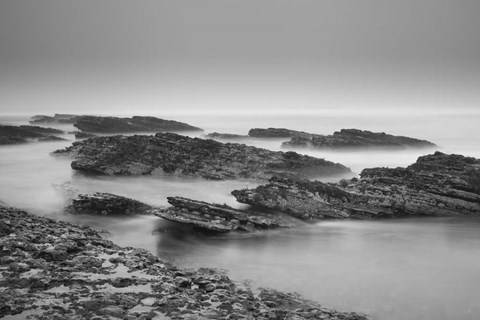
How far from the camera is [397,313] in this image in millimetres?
11625

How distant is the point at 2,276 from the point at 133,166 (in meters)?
22.2

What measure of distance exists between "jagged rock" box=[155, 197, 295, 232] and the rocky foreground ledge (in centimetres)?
439

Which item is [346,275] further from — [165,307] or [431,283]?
[165,307]

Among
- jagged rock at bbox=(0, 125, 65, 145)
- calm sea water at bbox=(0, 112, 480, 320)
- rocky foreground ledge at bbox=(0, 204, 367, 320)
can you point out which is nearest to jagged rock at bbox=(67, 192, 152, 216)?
calm sea water at bbox=(0, 112, 480, 320)

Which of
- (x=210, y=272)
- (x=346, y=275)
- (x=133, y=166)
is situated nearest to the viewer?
(x=210, y=272)

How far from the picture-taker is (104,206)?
21922 mm

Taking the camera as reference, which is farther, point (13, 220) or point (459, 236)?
point (459, 236)

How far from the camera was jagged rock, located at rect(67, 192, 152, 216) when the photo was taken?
863 inches

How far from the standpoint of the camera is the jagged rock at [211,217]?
1867 centimetres

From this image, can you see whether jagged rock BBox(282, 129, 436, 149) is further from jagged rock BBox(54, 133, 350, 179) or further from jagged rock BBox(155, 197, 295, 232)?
jagged rock BBox(155, 197, 295, 232)

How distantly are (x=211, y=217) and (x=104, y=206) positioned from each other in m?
6.46

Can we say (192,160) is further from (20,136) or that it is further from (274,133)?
(20,136)

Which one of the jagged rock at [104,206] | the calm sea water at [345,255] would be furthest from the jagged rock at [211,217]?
the jagged rock at [104,206]

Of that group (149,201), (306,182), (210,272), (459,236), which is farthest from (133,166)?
(459,236)
